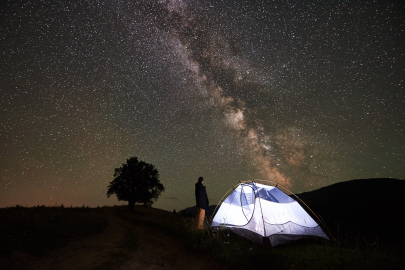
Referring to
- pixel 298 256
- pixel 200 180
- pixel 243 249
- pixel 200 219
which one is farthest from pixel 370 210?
pixel 243 249

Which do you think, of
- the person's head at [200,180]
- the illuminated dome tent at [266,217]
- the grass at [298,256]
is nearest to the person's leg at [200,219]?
the illuminated dome tent at [266,217]

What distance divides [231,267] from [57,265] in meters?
5.00

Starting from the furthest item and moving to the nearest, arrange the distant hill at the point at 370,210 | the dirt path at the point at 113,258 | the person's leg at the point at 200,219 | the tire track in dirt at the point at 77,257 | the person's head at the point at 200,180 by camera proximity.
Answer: the distant hill at the point at 370,210 < the person's head at the point at 200,180 < the person's leg at the point at 200,219 < the dirt path at the point at 113,258 < the tire track in dirt at the point at 77,257

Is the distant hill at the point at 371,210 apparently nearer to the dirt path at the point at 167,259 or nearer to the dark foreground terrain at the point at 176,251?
the dark foreground terrain at the point at 176,251

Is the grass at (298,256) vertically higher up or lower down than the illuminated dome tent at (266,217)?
lower down

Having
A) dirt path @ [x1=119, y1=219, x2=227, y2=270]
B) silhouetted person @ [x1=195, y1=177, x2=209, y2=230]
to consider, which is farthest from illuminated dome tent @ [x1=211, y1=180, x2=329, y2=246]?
dirt path @ [x1=119, y1=219, x2=227, y2=270]

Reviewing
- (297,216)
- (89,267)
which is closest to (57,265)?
(89,267)

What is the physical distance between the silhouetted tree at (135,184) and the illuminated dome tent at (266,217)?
19.8 metres

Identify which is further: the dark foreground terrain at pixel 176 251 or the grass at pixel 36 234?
the grass at pixel 36 234

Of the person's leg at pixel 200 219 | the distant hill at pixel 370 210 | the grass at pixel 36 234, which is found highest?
the distant hill at pixel 370 210

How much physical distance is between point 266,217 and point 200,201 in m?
3.45

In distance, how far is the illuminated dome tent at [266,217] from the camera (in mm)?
8057

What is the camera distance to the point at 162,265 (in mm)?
6508

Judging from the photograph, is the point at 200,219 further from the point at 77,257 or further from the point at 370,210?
the point at 370,210
